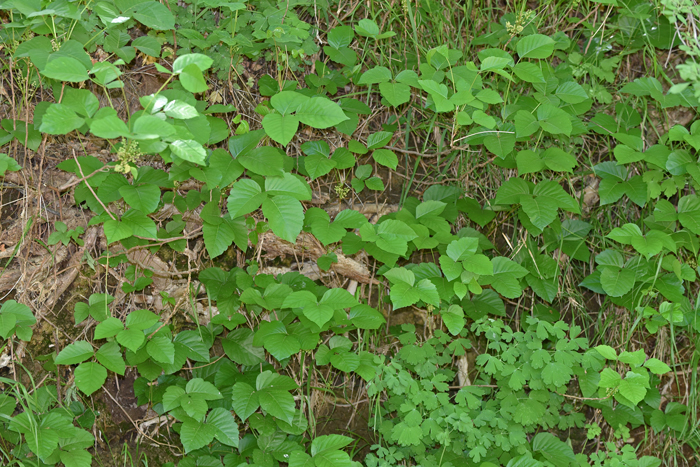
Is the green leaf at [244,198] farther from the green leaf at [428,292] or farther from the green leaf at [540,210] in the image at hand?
the green leaf at [540,210]

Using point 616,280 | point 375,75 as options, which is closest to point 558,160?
point 616,280

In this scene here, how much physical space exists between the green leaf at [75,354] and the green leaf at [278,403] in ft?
1.98

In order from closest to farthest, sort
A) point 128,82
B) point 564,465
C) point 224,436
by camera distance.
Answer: point 224,436 < point 564,465 < point 128,82

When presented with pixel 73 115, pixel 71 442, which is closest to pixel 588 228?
pixel 73 115

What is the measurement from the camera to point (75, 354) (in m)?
1.76

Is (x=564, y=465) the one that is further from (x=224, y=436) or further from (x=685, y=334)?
(x=224, y=436)

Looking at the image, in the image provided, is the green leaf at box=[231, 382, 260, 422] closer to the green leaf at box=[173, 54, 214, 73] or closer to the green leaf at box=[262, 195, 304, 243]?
the green leaf at box=[262, 195, 304, 243]

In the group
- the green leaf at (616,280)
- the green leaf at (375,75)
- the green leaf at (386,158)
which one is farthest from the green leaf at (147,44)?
the green leaf at (616,280)

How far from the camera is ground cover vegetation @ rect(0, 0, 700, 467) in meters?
1.83

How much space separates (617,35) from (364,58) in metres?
1.21

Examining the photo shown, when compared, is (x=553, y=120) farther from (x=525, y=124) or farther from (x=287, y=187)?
(x=287, y=187)

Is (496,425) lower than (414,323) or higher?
lower

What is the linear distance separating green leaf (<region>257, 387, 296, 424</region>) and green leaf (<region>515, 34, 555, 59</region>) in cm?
154

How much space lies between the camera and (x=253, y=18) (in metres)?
2.11
